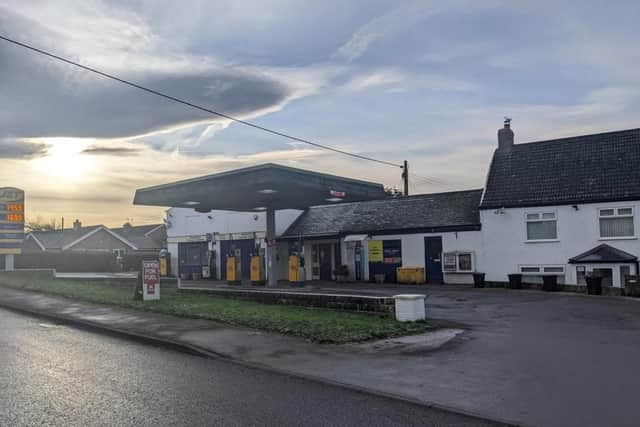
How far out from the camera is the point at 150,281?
60.3 feet

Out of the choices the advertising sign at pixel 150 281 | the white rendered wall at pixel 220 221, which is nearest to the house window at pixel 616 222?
the white rendered wall at pixel 220 221

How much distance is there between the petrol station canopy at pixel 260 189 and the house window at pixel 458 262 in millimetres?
4746

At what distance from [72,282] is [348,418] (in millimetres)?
21491

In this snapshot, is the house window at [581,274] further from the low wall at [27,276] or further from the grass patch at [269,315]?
the low wall at [27,276]

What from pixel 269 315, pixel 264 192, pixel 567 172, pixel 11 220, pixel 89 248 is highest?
pixel 567 172

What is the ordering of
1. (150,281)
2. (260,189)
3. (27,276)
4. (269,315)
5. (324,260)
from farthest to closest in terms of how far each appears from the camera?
(324,260) < (27,276) < (260,189) < (150,281) < (269,315)

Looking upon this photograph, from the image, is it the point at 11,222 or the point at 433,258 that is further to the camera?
the point at 11,222

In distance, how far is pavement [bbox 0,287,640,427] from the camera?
7367mm

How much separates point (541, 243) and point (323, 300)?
46.1 feet

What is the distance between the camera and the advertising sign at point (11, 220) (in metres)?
30.3

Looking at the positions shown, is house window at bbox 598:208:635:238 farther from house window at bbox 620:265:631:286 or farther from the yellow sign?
the yellow sign

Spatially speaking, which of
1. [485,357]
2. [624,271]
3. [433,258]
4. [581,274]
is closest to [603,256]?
[624,271]

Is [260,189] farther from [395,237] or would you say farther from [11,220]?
[11,220]


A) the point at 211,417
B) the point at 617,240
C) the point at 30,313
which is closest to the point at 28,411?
the point at 211,417
